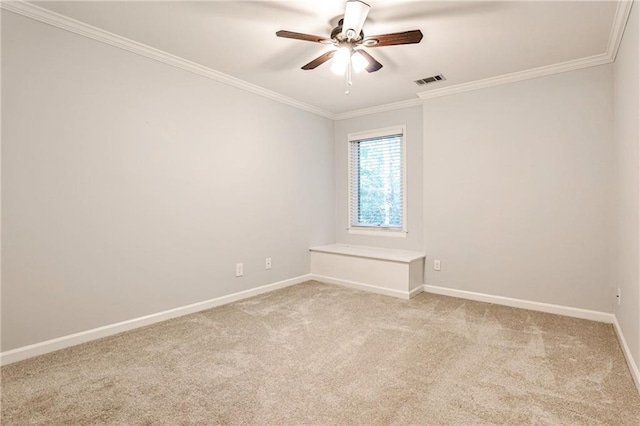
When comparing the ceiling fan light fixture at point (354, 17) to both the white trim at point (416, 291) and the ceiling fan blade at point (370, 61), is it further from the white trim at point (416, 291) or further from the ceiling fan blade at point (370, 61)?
the white trim at point (416, 291)

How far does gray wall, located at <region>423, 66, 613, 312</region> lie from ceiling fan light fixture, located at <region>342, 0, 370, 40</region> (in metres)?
2.05

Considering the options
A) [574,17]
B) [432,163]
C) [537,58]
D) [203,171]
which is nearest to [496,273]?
[432,163]

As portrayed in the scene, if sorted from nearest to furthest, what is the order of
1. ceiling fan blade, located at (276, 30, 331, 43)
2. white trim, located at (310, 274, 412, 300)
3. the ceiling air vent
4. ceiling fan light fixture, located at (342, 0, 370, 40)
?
ceiling fan light fixture, located at (342, 0, 370, 40) < ceiling fan blade, located at (276, 30, 331, 43) < the ceiling air vent < white trim, located at (310, 274, 412, 300)

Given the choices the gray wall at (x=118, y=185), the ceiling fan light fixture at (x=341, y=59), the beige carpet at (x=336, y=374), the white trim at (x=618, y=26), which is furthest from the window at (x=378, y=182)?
the white trim at (x=618, y=26)

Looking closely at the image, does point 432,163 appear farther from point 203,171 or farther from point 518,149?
point 203,171

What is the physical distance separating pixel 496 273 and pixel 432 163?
146cm

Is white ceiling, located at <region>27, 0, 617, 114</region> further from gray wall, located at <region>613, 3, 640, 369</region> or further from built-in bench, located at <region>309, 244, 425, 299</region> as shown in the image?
built-in bench, located at <region>309, 244, 425, 299</region>

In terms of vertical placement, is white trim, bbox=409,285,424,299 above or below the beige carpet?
above

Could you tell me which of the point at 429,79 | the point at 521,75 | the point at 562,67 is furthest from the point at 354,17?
the point at 562,67

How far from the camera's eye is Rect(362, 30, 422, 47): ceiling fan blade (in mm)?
2130

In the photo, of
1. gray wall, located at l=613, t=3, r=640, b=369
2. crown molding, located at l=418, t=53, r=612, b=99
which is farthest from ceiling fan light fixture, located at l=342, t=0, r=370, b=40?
crown molding, located at l=418, t=53, r=612, b=99

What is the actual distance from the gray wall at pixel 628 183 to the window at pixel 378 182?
85.4 inches

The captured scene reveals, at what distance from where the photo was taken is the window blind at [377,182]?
14.8 feet

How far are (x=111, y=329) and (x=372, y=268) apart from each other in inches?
107
